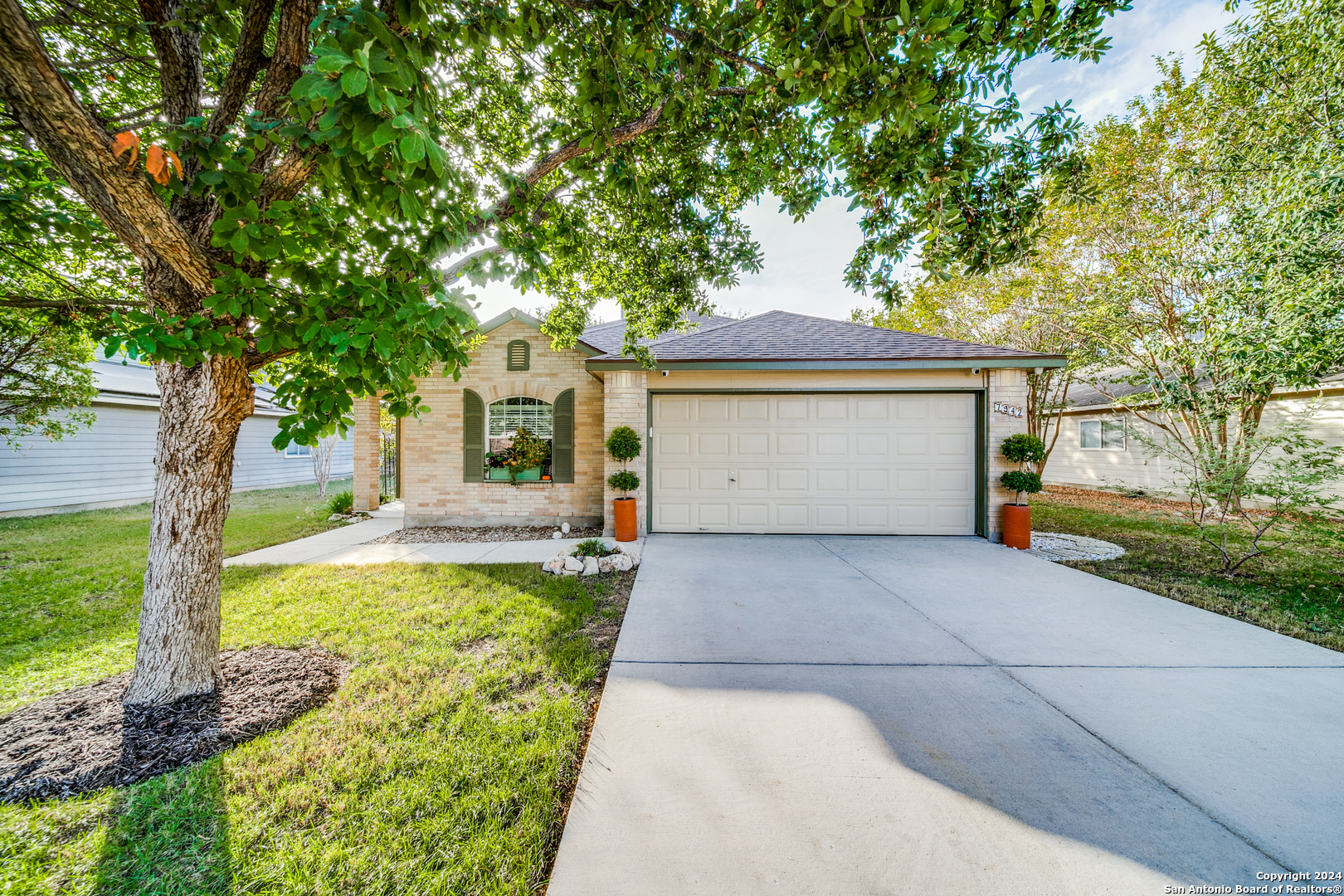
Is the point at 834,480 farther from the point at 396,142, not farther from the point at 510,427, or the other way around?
the point at 396,142

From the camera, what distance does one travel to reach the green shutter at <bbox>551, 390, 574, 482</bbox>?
7984mm

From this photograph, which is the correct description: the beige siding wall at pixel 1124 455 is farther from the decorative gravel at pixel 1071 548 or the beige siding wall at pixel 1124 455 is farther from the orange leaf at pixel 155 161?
the orange leaf at pixel 155 161

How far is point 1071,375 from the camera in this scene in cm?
1095

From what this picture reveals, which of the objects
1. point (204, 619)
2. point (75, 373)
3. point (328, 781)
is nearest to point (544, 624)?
point (328, 781)

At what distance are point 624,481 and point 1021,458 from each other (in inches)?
230

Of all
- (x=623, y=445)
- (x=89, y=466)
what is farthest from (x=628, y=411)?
(x=89, y=466)

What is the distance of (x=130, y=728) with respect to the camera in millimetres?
2402

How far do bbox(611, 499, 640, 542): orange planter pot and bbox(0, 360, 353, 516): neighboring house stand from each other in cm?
534

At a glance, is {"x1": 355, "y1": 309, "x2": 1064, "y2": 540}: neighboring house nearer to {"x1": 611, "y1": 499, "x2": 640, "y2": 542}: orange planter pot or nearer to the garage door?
the garage door

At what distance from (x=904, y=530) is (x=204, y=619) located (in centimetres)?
785

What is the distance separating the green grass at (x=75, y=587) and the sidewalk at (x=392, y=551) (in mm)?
498

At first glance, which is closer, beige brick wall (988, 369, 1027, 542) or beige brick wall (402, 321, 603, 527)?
beige brick wall (988, 369, 1027, 542)

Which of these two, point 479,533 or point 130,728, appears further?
point 479,533

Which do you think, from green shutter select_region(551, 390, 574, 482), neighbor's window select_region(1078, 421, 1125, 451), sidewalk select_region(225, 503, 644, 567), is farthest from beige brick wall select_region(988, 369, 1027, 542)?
neighbor's window select_region(1078, 421, 1125, 451)
